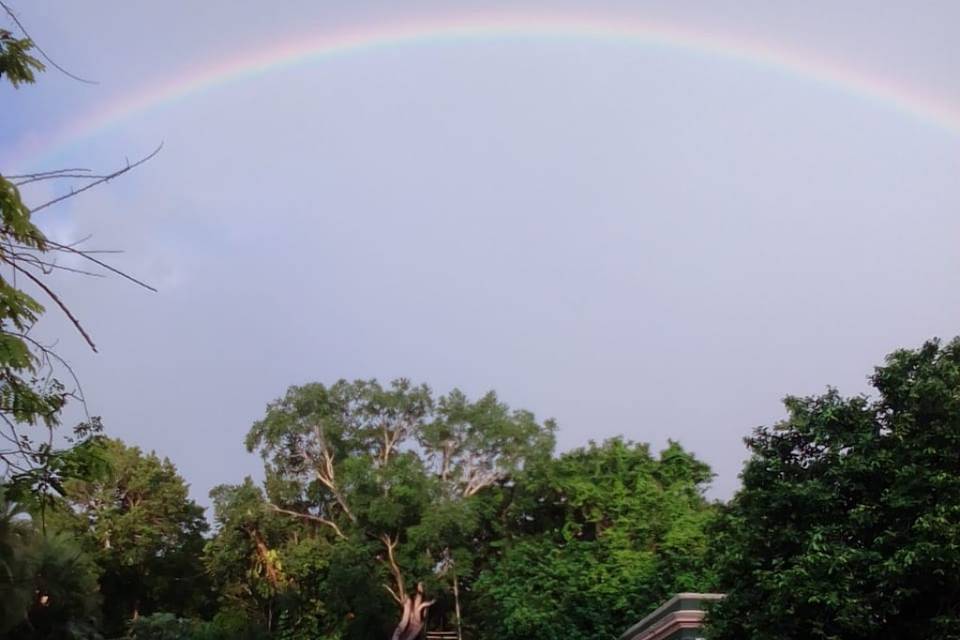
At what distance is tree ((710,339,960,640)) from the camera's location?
397 inches

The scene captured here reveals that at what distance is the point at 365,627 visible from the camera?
30.2 metres

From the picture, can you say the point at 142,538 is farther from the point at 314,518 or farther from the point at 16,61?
the point at 16,61

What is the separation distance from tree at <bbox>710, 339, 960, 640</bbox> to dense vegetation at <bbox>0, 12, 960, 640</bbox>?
26 millimetres

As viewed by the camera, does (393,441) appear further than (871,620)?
Yes

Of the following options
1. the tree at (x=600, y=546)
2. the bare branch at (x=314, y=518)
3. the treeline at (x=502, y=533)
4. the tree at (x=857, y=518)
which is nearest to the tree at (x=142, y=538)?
the treeline at (x=502, y=533)

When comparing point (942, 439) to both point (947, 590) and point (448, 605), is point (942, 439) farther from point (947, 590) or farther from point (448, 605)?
point (448, 605)

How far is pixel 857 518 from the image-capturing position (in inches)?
418

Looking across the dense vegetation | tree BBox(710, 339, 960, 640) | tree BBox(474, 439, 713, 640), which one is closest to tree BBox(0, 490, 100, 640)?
the dense vegetation

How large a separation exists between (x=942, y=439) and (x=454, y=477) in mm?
21321

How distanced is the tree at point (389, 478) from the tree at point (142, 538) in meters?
4.27

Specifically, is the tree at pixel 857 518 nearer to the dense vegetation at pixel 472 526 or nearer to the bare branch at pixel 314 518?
the dense vegetation at pixel 472 526

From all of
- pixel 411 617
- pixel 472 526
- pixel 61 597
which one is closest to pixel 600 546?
pixel 472 526

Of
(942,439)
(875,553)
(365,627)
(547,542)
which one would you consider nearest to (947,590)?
(875,553)

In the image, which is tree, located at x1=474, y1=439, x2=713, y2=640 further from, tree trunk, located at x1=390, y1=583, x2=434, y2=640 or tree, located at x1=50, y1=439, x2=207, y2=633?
tree, located at x1=50, y1=439, x2=207, y2=633
